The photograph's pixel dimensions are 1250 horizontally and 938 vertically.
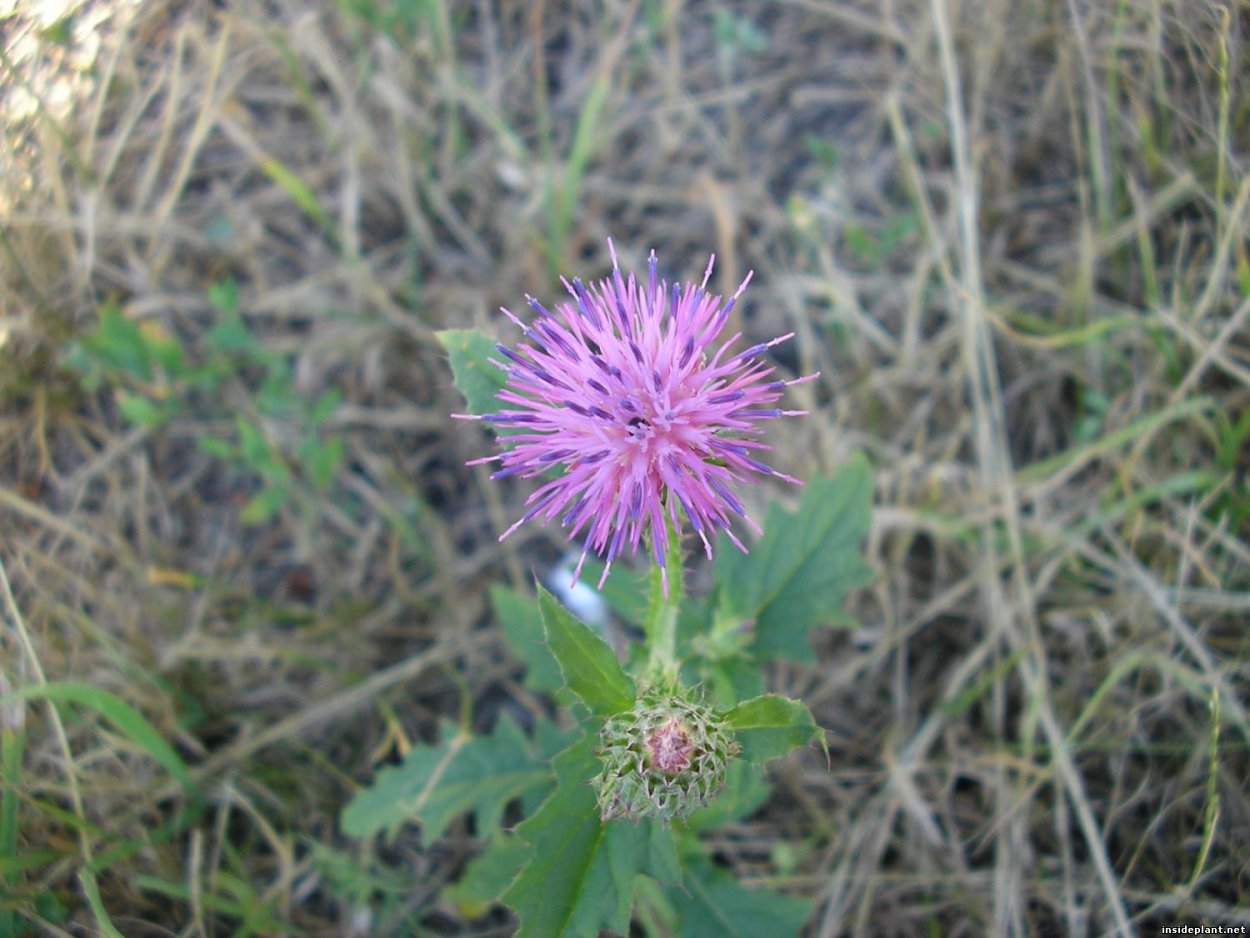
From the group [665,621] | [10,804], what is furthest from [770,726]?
[10,804]

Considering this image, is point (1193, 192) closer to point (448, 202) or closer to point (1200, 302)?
point (1200, 302)

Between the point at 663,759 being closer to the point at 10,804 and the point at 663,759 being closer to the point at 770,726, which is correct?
the point at 770,726

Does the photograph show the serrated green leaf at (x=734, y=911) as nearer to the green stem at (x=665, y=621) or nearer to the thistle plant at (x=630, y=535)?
the thistle plant at (x=630, y=535)

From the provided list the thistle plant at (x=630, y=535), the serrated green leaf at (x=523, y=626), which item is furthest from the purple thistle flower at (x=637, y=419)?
the serrated green leaf at (x=523, y=626)

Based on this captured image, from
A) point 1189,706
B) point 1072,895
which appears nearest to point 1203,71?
point 1189,706

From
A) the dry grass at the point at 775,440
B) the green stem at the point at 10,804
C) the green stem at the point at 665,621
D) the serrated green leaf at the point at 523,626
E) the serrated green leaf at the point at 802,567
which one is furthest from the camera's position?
the dry grass at the point at 775,440

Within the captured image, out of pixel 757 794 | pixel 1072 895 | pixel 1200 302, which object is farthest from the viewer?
pixel 1200 302
